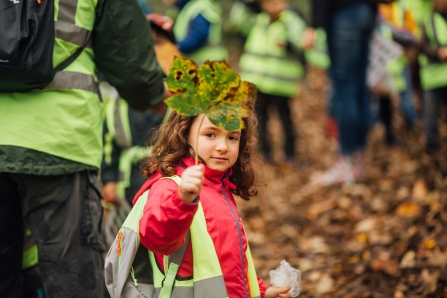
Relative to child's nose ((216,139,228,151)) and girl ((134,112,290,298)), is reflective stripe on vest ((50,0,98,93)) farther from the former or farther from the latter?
child's nose ((216,139,228,151))

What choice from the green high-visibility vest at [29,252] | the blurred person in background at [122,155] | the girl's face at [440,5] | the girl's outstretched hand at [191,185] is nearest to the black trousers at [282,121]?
the girl's face at [440,5]

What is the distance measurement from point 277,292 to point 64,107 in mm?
1284

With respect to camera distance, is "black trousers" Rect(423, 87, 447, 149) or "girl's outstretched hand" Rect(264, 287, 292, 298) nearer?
"girl's outstretched hand" Rect(264, 287, 292, 298)

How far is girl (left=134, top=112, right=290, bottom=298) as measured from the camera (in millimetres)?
2293

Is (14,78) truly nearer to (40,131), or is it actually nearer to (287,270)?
(40,131)

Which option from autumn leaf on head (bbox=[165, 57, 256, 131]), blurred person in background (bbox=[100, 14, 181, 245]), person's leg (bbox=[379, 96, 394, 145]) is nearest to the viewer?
autumn leaf on head (bbox=[165, 57, 256, 131])

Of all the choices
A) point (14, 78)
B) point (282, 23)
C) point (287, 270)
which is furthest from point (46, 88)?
point (282, 23)

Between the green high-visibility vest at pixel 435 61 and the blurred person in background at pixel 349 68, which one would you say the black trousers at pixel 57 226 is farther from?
the green high-visibility vest at pixel 435 61

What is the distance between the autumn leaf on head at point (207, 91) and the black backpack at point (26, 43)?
562 mm

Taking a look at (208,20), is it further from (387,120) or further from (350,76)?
(387,120)

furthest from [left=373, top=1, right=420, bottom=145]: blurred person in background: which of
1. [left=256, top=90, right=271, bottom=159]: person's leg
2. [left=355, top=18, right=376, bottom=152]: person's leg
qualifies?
[left=256, top=90, right=271, bottom=159]: person's leg

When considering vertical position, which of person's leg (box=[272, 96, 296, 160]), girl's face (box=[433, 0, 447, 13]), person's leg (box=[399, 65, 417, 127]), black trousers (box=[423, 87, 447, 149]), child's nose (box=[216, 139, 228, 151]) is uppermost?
child's nose (box=[216, 139, 228, 151])

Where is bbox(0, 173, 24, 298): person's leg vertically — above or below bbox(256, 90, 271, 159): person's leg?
above

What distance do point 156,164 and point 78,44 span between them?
70cm
